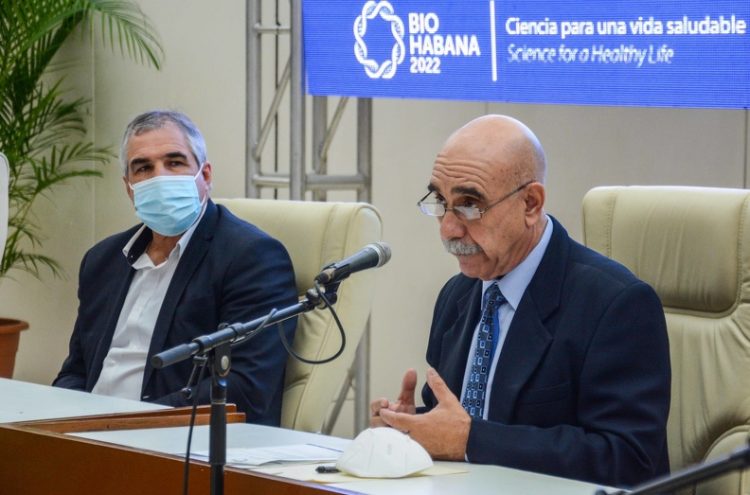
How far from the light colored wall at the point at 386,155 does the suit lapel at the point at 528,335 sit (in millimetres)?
1723

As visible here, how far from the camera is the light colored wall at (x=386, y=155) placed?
388 centimetres

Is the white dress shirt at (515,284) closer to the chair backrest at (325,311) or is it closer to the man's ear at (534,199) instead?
the man's ear at (534,199)

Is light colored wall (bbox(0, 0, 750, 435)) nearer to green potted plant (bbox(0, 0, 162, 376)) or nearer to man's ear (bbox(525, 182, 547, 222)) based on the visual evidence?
green potted plant (bbox(0, 0, 162, 376))

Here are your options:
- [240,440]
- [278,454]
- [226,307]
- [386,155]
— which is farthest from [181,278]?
[386,155]

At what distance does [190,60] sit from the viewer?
5.40m

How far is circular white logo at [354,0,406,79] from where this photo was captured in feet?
12.5

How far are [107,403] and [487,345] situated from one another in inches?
28.8

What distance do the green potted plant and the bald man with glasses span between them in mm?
3228

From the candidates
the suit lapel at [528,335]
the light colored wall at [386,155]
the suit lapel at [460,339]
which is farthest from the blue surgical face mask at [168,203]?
the light colored wall at [386,155]

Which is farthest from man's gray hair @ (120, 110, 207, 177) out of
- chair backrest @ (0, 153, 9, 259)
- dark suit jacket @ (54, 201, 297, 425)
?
chair backrest @ (0, 153, 9, 259)

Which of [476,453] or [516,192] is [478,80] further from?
[476,453]

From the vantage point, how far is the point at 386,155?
15.6 feet

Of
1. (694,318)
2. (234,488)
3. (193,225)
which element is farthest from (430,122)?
(234,488)

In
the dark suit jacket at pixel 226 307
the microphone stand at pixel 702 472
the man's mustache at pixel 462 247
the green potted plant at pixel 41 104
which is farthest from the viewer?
the green potted plant at pixel 41 104
